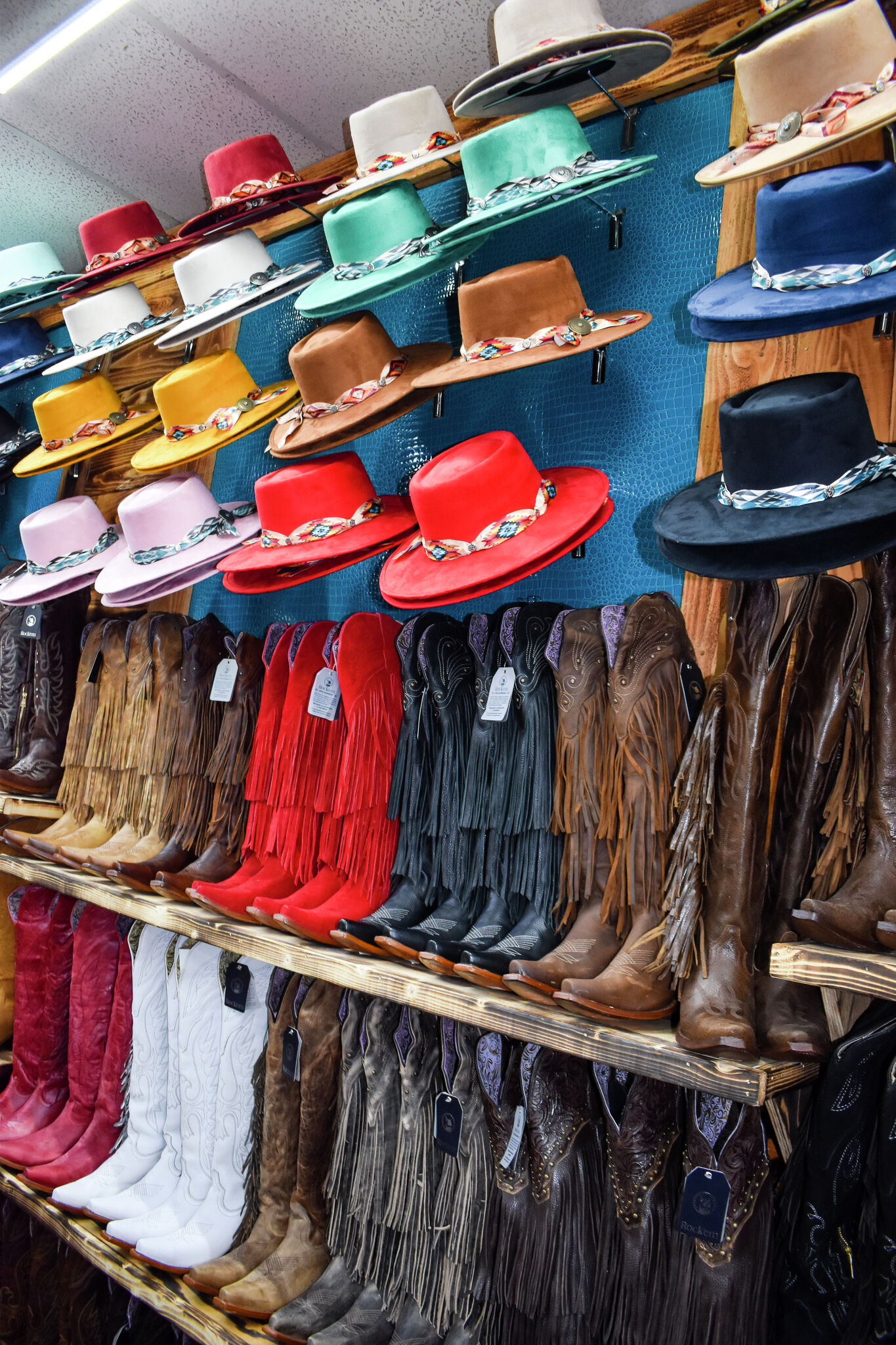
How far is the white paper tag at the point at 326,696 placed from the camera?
2330 millimetres

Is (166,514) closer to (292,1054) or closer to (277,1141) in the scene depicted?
(292,1054)

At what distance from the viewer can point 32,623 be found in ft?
11.4

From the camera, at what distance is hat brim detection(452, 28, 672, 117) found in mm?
1665

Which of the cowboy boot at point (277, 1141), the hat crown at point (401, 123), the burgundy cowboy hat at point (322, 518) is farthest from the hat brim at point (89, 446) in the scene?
the cowboy boot at point (277, 1141)

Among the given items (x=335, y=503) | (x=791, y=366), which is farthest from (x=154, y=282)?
(x=791, y=366)

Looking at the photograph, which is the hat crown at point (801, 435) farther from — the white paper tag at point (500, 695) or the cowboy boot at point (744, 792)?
the white paper tag at point (500, 695)

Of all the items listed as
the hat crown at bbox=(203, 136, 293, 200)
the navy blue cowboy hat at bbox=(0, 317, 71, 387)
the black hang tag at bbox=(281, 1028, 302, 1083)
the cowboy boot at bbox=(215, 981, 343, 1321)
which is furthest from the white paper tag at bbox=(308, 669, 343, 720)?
the navy blue cowboy hat at bbox=(0, 317, 71, 387)

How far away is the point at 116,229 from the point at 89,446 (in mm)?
601

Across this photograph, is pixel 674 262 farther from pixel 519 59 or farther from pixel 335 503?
pixel 335 503

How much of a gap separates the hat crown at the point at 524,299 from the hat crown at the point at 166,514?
3.50ft

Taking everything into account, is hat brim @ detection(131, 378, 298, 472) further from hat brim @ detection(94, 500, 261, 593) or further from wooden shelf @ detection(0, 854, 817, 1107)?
wooden shelf @ detection(0, 854, 817, 1107)

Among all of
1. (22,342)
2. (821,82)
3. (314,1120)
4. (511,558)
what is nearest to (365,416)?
(511,558)

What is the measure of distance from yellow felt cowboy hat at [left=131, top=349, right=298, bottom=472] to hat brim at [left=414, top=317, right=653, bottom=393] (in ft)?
2.54

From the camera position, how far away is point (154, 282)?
11.2ft
